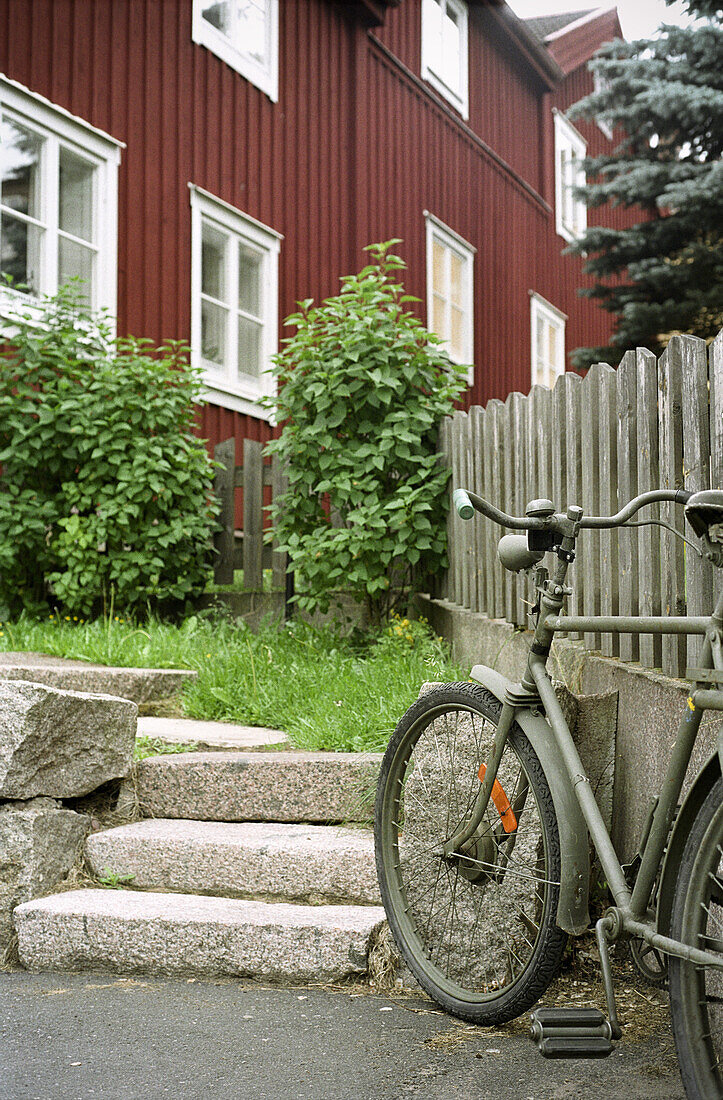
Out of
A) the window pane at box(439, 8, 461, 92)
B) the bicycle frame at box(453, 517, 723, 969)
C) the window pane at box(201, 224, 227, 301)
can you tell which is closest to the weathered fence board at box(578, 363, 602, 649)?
the bicycle frame at box(453, 517, 723, 969)

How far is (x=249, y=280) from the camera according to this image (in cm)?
1032

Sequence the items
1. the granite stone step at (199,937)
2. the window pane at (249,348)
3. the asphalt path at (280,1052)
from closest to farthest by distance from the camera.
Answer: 1. the asphalt path at (280,1052)
2. the granite stone step at (199,937)
3. the window pane at (249,348)

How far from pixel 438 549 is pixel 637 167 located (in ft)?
26.6

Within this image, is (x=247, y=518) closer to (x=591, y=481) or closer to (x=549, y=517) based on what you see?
(x=591, y=481)

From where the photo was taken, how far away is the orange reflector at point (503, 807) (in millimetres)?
2578

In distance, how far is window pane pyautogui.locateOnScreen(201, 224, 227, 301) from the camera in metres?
9.68

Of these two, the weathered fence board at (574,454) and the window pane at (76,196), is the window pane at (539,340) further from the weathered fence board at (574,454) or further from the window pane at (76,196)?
the weathered fence board at (574,454)

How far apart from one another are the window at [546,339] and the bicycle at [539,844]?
561 inches

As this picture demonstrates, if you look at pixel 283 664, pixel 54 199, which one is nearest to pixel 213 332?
pixel 54 199

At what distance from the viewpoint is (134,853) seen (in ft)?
11.2

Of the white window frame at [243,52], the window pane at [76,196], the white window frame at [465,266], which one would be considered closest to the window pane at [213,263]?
the window pane at [76,196]

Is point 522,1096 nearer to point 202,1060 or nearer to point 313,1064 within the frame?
point 313,1064

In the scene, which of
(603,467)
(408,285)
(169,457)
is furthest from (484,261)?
(603,467)

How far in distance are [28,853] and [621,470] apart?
219 centimetres
